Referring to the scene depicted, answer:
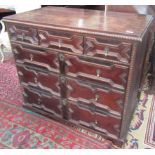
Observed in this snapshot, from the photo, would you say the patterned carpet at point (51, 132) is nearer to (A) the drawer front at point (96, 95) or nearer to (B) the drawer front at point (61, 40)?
(A) the drawer front at point (96, 95)

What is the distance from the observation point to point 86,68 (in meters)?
1.36

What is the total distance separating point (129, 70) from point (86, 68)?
0.31m

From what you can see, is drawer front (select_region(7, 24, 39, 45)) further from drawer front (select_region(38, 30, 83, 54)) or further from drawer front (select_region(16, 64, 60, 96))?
drawer front (select_region(16, 64, 60, 96))

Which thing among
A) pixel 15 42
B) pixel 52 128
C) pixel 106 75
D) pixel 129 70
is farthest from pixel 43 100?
pixel 129 70

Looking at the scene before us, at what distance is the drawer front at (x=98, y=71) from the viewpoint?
1.25 m

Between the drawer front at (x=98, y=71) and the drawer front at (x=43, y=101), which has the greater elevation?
the drawer front at (x=98, y=71)

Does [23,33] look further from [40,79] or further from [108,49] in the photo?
[108,49]

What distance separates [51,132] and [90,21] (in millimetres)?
1027

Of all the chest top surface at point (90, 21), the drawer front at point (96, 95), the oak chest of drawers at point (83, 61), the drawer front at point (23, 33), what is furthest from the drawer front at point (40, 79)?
the chest top surface at point (90, 21)

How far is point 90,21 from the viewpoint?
137 centimetres

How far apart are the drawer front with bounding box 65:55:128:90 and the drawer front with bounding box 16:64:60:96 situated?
0.20 metres

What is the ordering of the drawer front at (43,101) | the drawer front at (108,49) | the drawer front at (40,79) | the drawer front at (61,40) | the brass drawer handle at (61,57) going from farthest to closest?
1. the drawer front at (43,101)
2. the drawer front at (40,79)
3. the brass drawer handle at (61,57)
4. the drawer front at (61,40)
5. the drawer front at (108,49)

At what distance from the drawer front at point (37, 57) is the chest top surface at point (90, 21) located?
0.22m

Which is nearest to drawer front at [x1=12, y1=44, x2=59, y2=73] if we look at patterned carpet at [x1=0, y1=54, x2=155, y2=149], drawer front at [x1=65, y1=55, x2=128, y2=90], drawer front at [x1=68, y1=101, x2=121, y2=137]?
drawer front at [x1=65, y1=55, x2=128, y2=90]
